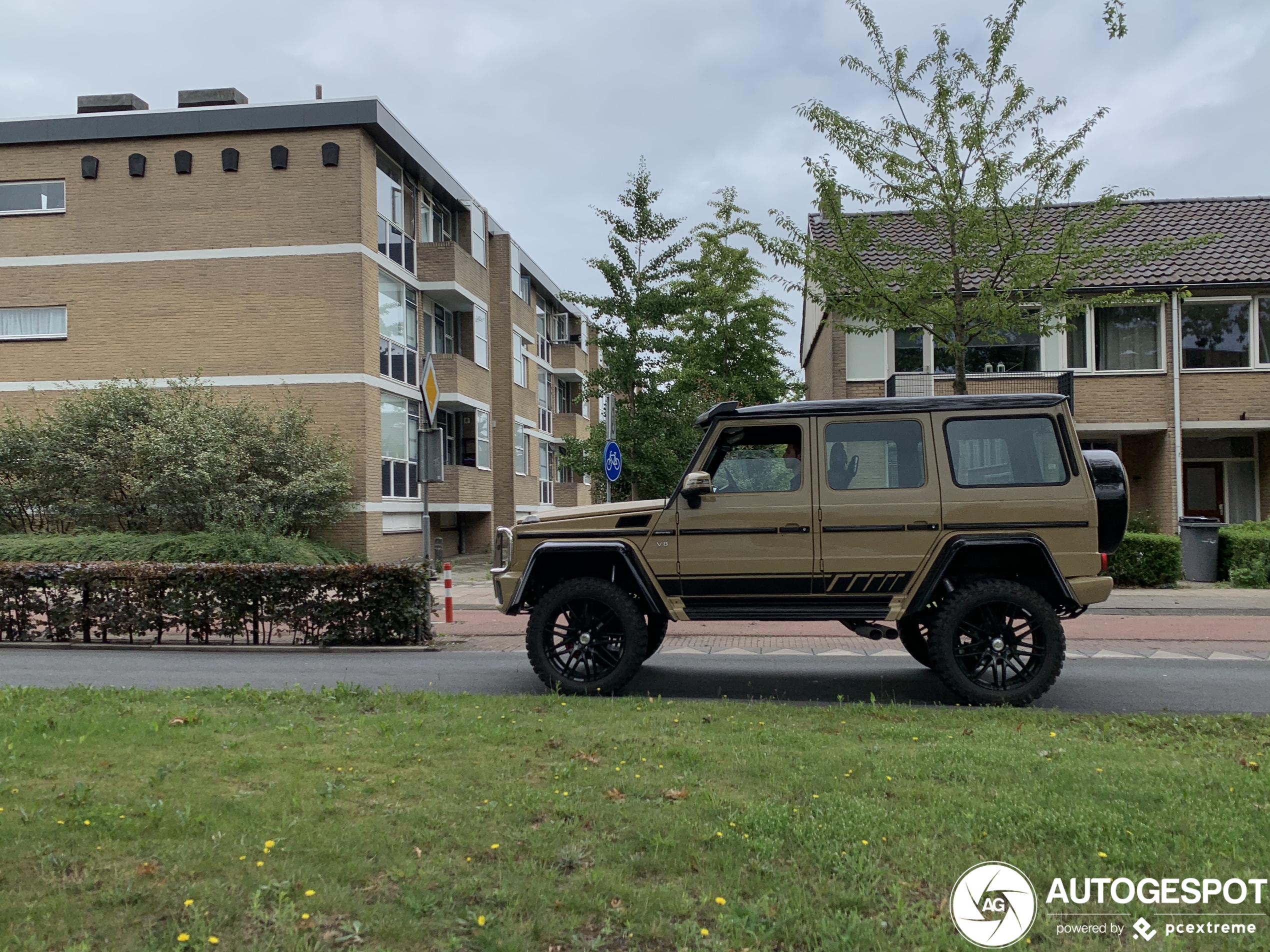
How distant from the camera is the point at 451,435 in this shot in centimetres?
3058

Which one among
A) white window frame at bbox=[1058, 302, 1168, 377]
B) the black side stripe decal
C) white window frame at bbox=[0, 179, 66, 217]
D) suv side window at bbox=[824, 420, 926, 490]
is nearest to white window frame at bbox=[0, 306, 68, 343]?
white window frame at bbox=[0, 179, 66, 217]

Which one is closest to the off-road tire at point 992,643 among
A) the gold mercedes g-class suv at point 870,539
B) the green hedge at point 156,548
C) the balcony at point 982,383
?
the gold mercedes g-class suv at point 870,539

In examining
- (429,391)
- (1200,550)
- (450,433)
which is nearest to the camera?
(429,391)

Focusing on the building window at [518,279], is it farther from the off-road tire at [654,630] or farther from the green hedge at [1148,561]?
the off-road tire at [654,630]

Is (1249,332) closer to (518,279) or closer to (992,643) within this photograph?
(992,643)

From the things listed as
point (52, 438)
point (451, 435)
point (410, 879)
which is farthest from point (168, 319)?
point (410, 879)

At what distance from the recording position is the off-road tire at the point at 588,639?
750 centimetres

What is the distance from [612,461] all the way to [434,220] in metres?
13.9

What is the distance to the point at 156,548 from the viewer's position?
16984 millimetres

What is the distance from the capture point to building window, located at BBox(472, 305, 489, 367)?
3025cm

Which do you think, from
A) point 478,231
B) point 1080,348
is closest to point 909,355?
point 1080,348

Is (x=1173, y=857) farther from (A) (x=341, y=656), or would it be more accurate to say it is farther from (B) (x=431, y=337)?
(B) (x=431, y=337)

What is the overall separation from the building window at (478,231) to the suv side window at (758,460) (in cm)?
2398

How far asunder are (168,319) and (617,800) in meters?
22.3
